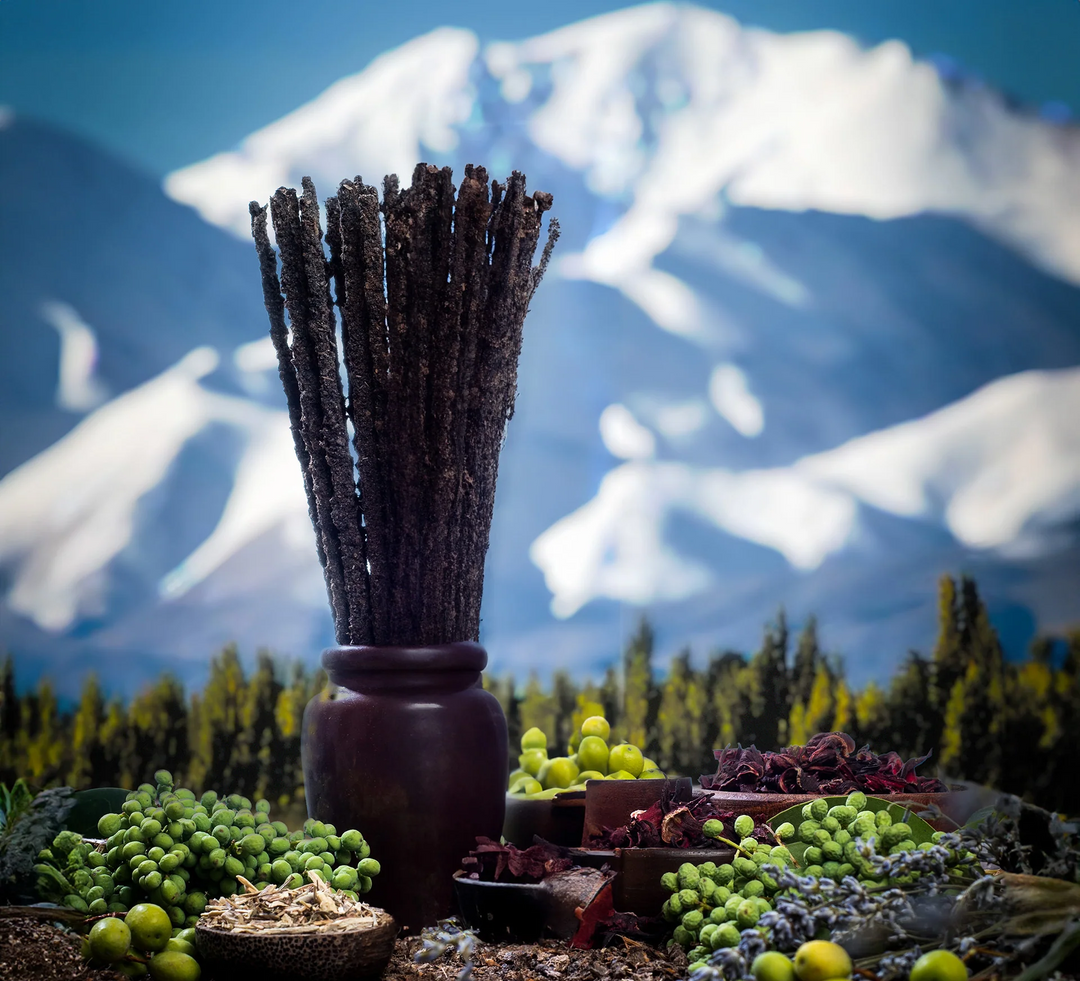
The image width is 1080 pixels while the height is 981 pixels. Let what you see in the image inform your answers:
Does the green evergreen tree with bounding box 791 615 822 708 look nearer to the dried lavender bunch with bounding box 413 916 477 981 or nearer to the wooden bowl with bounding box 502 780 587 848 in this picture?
the wooden bowl with bounding box 502 780 587 848

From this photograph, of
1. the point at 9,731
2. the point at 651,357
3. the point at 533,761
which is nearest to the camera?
the point at 533,761

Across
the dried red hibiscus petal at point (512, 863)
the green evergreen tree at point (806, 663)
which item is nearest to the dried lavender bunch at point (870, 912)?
the dried red hibiscus petal at point (512, 863)

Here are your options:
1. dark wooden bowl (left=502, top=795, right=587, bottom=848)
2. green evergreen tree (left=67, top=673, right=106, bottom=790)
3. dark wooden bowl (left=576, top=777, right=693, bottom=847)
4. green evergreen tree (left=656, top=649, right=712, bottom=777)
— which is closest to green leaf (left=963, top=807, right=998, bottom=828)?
dark wooden bowl (left=576, top=777, right=693, bottom=847)

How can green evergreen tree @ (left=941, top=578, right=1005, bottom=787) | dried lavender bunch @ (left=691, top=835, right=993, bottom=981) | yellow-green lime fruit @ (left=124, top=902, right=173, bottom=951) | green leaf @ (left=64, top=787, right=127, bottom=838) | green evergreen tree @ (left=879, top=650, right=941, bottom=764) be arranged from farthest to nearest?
green evergreen tree @ (left=879, top=650, right=941, bottom=764)
green evergreen tree @ (left=941, top=578, right=1005, bottom=787)
green leaf @ (left=64, top=787, right=127, bottom=838)
yellow-green lime fruit @ (left=124, top=902, right=173, bottom=951)
dried lavender bunch @ (left=691, top=835, right=993, bottom=981)

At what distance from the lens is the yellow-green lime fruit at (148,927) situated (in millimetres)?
1235

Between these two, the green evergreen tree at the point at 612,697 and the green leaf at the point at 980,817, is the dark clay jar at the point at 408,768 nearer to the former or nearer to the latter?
the green leaf at the point at 980,817

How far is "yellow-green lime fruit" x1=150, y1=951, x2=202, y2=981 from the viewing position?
120 centimetres

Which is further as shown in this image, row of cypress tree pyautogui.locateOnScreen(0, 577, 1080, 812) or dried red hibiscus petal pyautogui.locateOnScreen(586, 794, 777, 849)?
row of cypress tree pyautogui.locateOnScreen(0, 577, 1080, 812)

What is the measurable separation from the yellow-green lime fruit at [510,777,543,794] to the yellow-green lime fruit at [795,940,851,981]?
931 mm

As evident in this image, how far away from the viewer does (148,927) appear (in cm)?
123

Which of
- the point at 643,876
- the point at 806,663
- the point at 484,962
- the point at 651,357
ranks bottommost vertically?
the point at 484,962

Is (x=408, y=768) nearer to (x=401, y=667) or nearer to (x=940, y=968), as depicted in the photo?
(x=401, y=667)

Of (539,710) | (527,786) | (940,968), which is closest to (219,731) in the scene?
(539,710)

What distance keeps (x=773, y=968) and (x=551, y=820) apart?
79 cm
